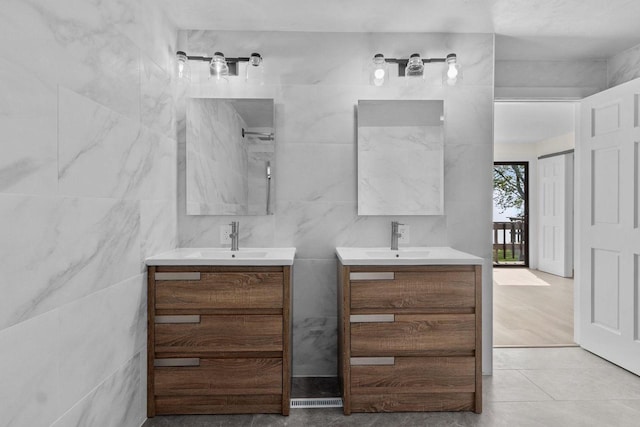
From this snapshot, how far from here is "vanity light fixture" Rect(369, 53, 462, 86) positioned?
2646 mm

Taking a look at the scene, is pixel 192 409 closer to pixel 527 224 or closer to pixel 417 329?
pixel 417 329

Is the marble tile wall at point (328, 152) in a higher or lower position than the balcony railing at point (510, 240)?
higher

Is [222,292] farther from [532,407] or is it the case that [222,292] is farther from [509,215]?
[509,215]

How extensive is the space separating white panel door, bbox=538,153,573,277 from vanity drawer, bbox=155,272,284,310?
21.1 ft

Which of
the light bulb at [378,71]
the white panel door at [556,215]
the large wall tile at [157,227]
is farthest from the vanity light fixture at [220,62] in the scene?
the white panel door at [556,215]

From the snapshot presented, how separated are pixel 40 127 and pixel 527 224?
8.39m

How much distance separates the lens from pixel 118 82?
1837 millimetres

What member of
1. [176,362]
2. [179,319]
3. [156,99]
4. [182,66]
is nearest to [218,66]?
[182,66]

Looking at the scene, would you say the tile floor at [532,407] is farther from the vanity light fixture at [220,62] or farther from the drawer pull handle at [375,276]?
the vanity light fixture at [220,62]

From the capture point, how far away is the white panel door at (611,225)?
2.76 meters

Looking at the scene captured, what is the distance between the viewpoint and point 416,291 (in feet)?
7.22

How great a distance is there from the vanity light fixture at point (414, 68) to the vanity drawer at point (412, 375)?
70.2 inches

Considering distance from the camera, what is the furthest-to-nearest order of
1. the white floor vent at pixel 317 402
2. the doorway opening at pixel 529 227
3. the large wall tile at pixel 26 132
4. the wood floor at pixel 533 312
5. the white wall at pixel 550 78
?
the doorway opening at pixel 529 227, the wood floor at pixel 533 312, the white wall at pixel 550 78, the white floor vent at pixel 317 402, the large wall tile at pixel 26 132

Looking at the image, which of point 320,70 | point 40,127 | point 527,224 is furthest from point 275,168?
point 527,224
